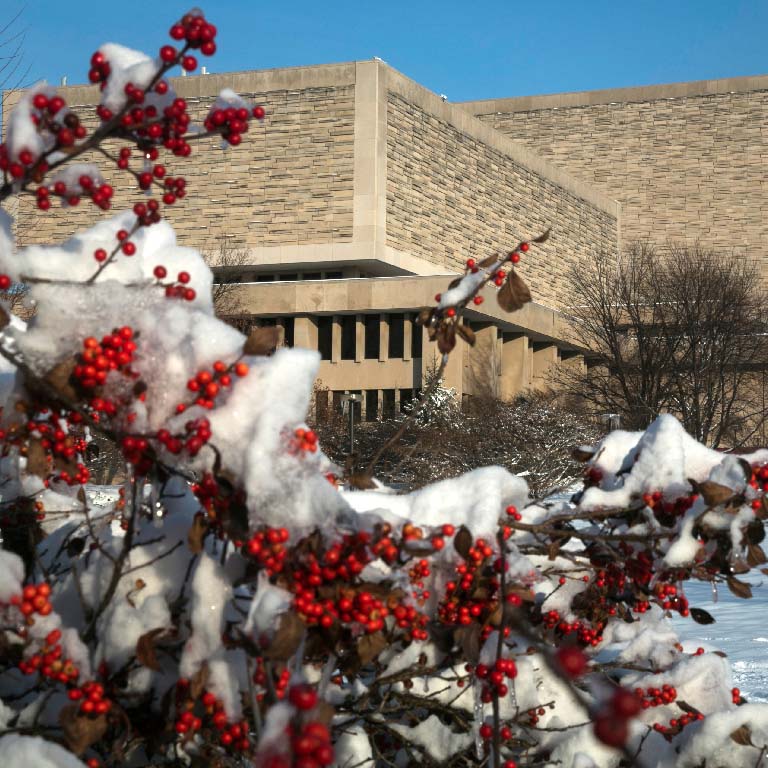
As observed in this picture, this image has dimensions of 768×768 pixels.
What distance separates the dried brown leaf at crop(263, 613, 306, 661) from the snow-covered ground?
254 centimetres

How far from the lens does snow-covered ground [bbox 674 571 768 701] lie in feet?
16.0

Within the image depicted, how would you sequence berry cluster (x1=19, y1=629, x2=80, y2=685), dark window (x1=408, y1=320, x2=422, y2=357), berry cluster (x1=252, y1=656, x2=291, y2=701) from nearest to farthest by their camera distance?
berry cluster (x1=252, y1=656, x2=291, y2=701)
berry cluster (x1=19, y1=629, x2=80, y2=685)
dark window (x1=408, y1=320, x2=422, y2=357)

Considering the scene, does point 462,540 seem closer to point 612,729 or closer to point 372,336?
point 612,729

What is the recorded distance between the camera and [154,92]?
2.06 metres

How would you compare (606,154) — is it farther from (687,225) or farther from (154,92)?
(154,92)

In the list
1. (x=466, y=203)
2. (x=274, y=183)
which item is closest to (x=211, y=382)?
(x=274, y=183)

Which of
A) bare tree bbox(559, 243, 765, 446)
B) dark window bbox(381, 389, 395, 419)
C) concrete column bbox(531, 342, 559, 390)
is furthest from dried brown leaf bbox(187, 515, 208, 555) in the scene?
concrete column bbox(531, 342, 559, 390)

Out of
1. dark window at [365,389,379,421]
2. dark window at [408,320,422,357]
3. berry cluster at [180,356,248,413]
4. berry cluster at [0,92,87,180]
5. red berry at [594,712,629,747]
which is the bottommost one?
dark window at [365,389,379,421]

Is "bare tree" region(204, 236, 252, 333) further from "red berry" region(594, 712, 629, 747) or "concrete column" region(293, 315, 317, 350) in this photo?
"red berry" region(594, 712, 629, 747)

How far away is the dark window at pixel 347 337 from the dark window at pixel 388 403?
76.5 inches

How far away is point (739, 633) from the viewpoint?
633 cm

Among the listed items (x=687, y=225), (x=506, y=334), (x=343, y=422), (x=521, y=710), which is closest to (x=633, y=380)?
(x=343, y=422)

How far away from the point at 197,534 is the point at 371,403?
1607 inches

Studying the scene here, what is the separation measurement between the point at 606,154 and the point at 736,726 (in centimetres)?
6185
